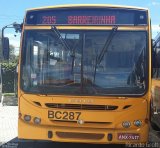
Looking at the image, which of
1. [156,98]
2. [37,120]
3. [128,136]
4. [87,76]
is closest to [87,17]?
[87,76]

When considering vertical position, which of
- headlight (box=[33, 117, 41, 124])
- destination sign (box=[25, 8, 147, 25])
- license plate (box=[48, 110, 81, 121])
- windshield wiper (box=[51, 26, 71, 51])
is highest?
destination sign (box=[25, 8, 147, 25])

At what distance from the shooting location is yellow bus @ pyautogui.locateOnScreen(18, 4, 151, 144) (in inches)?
366

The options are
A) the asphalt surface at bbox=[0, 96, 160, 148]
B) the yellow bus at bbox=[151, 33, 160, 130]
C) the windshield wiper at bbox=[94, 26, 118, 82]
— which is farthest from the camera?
the yellow bus at bbox=[151, 33, 160, 130]

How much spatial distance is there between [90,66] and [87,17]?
1.08 meters

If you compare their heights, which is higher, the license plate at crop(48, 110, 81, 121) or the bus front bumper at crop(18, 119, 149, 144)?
the license plate at crop(48, 110, 81, 121)

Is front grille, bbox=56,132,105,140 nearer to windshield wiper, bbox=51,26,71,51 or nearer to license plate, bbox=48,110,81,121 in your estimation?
license plate, bbox=48,110,81,121

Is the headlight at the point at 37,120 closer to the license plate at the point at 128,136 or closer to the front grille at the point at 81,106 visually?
the front grille at the point at 81,106

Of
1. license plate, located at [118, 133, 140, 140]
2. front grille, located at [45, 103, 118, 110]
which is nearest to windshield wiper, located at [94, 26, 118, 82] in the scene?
front grille, located at [45, 103, 118, 110]

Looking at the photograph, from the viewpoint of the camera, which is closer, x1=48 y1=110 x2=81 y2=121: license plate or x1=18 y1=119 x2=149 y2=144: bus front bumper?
x1=18 y1=119 x2=149 y2=144: bus front bumper

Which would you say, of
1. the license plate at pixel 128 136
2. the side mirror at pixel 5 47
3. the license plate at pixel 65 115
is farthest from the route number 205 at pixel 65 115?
the side mirror at pixel 5 47

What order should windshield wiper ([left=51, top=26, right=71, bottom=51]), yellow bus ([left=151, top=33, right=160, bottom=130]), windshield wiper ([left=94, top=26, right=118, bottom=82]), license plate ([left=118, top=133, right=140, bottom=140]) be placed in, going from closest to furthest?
license plate ([left=118, top=133, right=140, bottom=140]) < windshield wiper ([left=94, top=26, right=118, bottom=82]) < windshield wiper ([left=51, top=26, right=71, bottom=51]) < yellow bus ([left=151, top=33, right=160, bottom=130])

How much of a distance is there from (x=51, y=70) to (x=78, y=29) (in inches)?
41.0

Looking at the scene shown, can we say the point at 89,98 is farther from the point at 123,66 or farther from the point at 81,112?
the point at 123,66

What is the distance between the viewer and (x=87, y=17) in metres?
9.72
